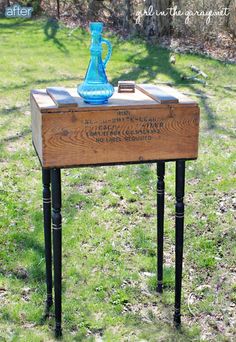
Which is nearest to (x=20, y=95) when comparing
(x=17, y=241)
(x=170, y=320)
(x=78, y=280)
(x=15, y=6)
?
(x=17, y=241)

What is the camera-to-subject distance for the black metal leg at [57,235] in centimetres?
268

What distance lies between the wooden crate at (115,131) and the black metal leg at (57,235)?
125 millimetres

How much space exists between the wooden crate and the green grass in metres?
1.00

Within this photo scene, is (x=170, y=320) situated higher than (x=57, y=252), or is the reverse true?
(x=57, y=252)

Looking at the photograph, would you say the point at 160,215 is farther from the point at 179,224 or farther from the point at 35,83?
the point at 35,83

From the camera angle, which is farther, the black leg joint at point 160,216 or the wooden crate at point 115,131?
the black leg joint at point 160,216

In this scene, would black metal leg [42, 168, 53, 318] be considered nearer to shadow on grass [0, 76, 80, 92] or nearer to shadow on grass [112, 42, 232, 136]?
shadow on grass [112, 42, 232, 136]

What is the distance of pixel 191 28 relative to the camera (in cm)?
1055

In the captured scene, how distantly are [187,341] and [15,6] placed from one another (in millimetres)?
12159

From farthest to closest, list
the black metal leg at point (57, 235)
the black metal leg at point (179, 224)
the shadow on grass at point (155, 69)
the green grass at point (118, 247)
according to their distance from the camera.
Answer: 1. the shadow on grass at point (155, 69)
2. the green grass at point (118, 247)
3. the black metal leg at point (179, 224)
4. the black metal leg at point (57, 235)

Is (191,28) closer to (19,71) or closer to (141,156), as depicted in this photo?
(19,71)

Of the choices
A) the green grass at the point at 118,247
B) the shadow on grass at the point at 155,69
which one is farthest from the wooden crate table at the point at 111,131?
the shadow on grass at the point at 155,69

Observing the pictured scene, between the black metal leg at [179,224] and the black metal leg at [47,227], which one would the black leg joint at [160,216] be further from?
the black metal leg at [47,227]

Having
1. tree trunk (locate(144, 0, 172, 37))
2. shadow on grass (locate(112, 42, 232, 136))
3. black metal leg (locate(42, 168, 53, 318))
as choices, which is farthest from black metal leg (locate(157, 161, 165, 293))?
tree trunk (locate(144, 0, 172, 37))
